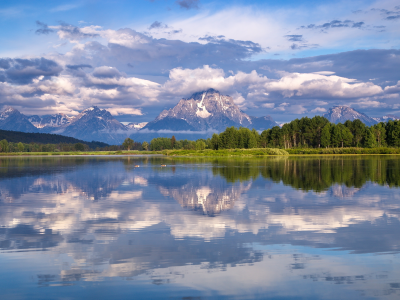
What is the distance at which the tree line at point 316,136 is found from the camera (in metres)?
164

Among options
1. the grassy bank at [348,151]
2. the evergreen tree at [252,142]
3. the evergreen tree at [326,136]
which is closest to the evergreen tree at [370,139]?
the grassy bank at [348,151]

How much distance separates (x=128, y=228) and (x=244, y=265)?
7.55 m

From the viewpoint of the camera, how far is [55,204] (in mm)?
24938

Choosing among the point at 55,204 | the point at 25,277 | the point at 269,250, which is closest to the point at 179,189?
the point at 55,204

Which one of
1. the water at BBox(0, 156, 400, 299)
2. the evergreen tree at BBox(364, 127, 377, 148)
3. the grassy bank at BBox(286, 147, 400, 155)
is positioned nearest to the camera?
the water at BBox(0, 156, 400, 299)

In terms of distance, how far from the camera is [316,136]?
18250cm

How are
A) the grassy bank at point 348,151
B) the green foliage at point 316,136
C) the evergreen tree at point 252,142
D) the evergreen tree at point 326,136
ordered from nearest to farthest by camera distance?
the grassy bank at point 348,151
the green foliage at point 316,136
the evergreen tree at point 326,136
the evergreen tree at point 252,142

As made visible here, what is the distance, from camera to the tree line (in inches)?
6471

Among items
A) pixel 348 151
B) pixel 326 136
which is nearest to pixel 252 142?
pixel 326 136

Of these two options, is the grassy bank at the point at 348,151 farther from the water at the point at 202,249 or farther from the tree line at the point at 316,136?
the water at the point at 202,249

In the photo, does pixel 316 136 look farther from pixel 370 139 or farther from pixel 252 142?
pixel 252 142

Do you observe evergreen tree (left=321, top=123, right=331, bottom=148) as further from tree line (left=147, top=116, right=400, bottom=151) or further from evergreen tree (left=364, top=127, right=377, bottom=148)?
evergreen tree (left=364, top=127, right=377, bottom=148)

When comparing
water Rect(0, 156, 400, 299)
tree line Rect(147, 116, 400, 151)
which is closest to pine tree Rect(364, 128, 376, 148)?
tree line Rect(147, 116, 400, 151)

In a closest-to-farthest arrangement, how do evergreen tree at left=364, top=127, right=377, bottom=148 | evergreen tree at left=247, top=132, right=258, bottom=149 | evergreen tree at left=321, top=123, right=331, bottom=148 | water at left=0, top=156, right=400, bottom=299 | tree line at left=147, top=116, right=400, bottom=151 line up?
water at left=0, top=156, right=400, bottom=299
evergreen tree at left=364, top=127, right=377, bottom=148
tree line at left=147, top=116, right=400, bottom=151
evergreen tree at left=321, top=123, right=331, bottom=148
evergreen tree at left=247, top=132, right=258, bottom=149
